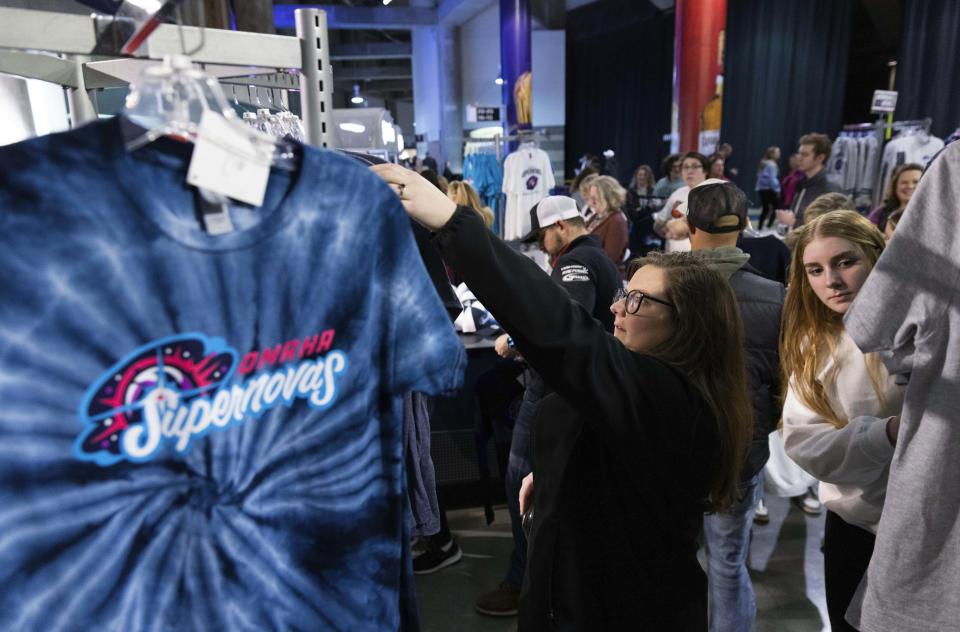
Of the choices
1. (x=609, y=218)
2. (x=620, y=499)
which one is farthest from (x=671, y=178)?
(x=620, y=499)

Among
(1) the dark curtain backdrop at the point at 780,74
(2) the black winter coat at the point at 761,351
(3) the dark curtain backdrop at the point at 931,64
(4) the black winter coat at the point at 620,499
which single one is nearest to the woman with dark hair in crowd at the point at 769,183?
(1) the dark curtain backdrop at the point at 780,74

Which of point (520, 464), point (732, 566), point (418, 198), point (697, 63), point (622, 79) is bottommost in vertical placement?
point (732, 566)

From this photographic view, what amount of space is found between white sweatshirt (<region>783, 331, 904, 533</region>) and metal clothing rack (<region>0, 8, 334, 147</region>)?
1224 millimetres

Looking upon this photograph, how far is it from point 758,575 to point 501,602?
1156mm

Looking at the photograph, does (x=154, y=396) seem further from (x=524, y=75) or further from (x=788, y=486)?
(x=524, y=75)

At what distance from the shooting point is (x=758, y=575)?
110 inches

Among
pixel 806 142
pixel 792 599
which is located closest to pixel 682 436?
pixel 792 599

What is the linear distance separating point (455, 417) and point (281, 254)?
2.74 m

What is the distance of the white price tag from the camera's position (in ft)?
2.29

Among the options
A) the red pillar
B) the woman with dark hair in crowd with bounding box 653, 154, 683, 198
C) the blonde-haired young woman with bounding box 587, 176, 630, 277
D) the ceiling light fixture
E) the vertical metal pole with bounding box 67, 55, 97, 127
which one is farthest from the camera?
the ceiling light fixture

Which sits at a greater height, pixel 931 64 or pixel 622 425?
pixel 931 64

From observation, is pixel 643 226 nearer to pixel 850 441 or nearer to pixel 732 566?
pixel 732 566

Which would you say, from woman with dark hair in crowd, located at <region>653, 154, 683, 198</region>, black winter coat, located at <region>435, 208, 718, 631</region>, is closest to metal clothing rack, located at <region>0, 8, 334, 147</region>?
black winter coat, located at <region>435, 208, 718, 631</region>

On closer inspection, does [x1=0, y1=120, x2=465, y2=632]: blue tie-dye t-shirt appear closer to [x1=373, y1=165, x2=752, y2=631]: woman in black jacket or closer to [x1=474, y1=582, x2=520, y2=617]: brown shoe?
[x1=373, y1=165, x2=752, y2=631]: woman in black jacket
